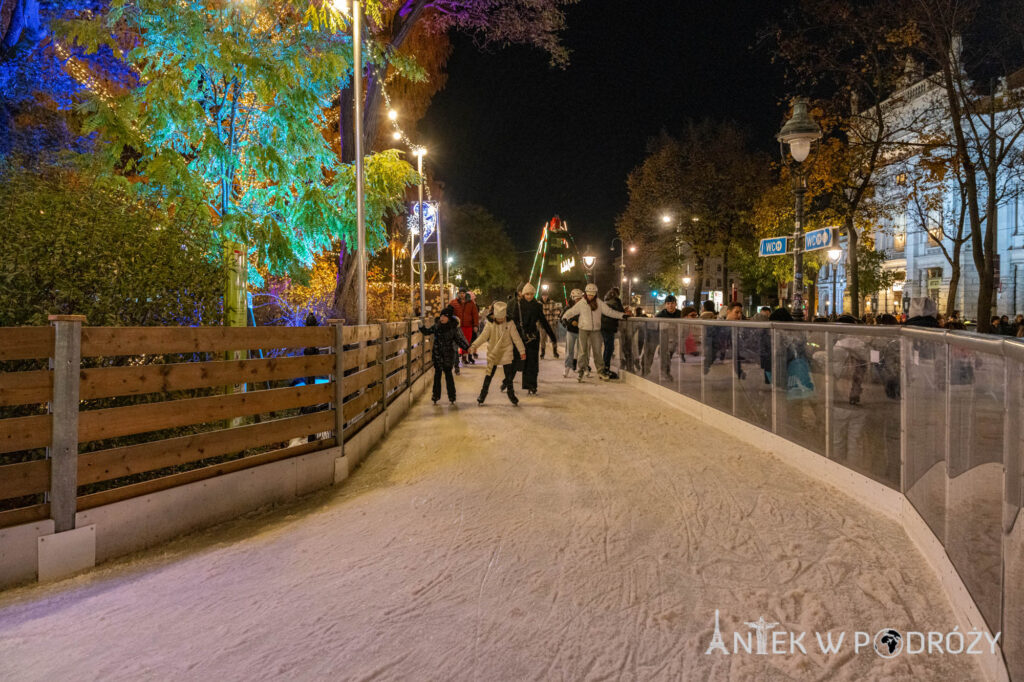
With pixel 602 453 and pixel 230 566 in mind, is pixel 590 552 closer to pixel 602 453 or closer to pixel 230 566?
pixel 230 566

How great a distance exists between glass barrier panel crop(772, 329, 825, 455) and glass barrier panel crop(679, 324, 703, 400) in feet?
9.01

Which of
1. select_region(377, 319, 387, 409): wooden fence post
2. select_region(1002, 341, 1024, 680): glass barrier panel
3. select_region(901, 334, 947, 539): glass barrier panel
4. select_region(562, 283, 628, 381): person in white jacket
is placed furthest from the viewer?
select_region(562, 283, 628, 381): person in white jacket

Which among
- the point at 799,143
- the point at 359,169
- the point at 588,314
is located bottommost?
the point at 588,314

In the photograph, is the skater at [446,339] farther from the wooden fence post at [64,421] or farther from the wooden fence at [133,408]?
the wooden fence post at [64,421]

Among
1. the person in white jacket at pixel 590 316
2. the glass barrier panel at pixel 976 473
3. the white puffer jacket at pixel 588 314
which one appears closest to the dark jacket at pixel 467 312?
the person in white jacket at pixel 590 316

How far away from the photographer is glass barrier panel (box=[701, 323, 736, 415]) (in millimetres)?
8828

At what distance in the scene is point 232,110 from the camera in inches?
314

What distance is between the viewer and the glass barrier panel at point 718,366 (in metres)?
8.83

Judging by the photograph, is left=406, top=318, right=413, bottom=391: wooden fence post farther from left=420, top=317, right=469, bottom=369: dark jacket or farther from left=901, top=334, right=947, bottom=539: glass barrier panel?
left=901, top=334, right=947, bottom=539: glass barrier panel

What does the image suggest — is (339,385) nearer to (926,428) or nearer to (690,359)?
(926,428)

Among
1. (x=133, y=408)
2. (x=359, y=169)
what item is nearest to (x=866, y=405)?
(x=133, y=408)

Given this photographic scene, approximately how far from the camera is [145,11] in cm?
704

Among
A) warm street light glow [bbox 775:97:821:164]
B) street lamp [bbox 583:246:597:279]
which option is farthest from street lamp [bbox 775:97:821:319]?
street lamp [bbox 583:246:597:279]

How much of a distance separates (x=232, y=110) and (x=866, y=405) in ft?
24.7
